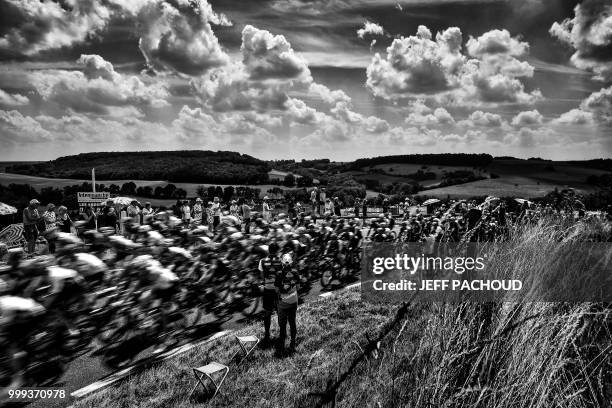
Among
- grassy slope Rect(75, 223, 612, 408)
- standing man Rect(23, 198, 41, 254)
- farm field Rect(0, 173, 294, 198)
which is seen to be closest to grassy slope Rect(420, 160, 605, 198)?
farm field Rect(0, 173, 294, 198)

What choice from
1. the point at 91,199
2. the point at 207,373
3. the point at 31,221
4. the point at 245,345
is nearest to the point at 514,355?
the point at 207,373

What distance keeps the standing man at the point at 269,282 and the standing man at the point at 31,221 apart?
9.82 metres

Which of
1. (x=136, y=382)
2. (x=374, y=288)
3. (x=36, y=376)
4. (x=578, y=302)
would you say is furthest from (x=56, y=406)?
(x=374, y=288)

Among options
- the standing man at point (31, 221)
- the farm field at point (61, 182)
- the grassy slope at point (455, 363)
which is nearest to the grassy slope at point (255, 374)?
the grassy slope at point (455, 363)

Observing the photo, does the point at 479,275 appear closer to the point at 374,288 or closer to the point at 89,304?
the point at 89,304

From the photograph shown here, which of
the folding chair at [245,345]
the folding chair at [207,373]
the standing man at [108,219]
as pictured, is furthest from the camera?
the standing man at [108,219]

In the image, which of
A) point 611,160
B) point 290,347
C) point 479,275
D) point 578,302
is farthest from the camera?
point 611,160

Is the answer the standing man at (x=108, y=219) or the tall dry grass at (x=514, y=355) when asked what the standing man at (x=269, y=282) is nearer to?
the tall dry grass at (x=514, y=355)

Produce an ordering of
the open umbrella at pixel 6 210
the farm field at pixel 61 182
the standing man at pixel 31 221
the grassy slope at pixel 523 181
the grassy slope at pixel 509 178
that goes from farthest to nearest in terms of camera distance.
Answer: the farm field at pixel 61 182 < the grassy slope at pixel 509 178 < the grassy slope at pixel 523 181 < the open umbrella at pixel 6 210 < the standing man at pixel 31 221

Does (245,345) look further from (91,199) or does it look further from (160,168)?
(160,168)

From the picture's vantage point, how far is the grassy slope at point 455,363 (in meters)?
2.40

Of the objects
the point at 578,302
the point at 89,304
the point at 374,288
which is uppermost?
the point at 578,302

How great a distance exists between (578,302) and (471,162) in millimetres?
106402

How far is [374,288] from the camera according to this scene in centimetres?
912
